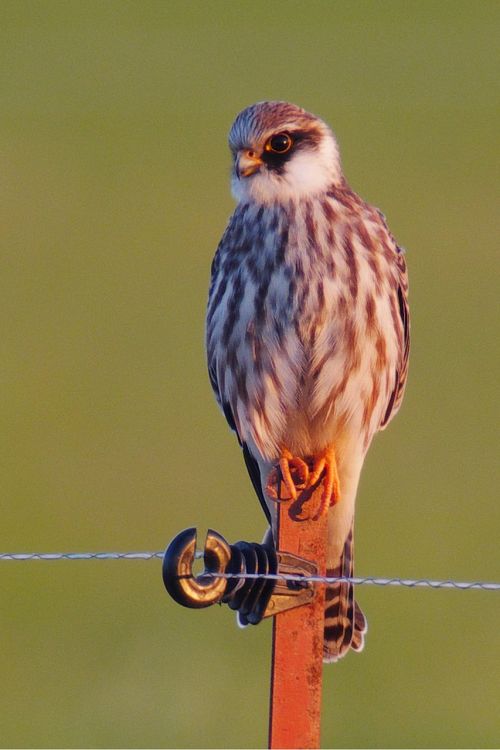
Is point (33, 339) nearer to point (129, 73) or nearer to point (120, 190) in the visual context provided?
point (120, 190)

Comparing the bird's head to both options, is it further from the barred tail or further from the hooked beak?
the barred tail

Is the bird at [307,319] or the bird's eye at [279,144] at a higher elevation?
the bird's eye at [279,144]

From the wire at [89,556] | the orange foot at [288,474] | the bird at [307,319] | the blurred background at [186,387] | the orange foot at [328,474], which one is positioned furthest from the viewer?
the blurred background at [186,387]

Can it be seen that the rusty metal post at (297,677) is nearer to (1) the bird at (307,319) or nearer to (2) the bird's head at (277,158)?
(1) the bird at (307,319)

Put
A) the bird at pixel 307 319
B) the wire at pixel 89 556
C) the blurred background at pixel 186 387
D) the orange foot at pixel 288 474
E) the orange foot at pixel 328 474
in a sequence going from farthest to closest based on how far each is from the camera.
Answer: the blurred background at pixel 186 387, the bird at pixel 307 319, the orange foot at pixel 328 474, the orange foot at pixel 288 474, the wire at pixel 89 556

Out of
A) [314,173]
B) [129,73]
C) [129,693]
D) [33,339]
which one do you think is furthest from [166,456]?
[129,73]

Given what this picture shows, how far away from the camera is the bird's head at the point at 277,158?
17.4ft

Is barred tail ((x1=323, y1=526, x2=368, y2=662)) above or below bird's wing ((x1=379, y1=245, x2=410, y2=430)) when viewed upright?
below

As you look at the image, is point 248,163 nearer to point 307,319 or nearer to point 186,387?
point 307,319

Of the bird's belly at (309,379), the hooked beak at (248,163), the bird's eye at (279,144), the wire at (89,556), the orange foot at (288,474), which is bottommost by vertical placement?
the wire at (89,556)

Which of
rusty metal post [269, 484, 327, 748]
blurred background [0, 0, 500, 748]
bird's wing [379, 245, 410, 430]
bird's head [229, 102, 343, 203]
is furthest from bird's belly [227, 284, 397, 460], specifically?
blurred background [0, 0, 500, 748]

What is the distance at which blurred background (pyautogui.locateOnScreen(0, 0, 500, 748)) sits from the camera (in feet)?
24.3

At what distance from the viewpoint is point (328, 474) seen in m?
5.00

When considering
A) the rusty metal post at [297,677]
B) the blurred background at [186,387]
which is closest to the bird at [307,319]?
the rusty metal post at [297,677]
